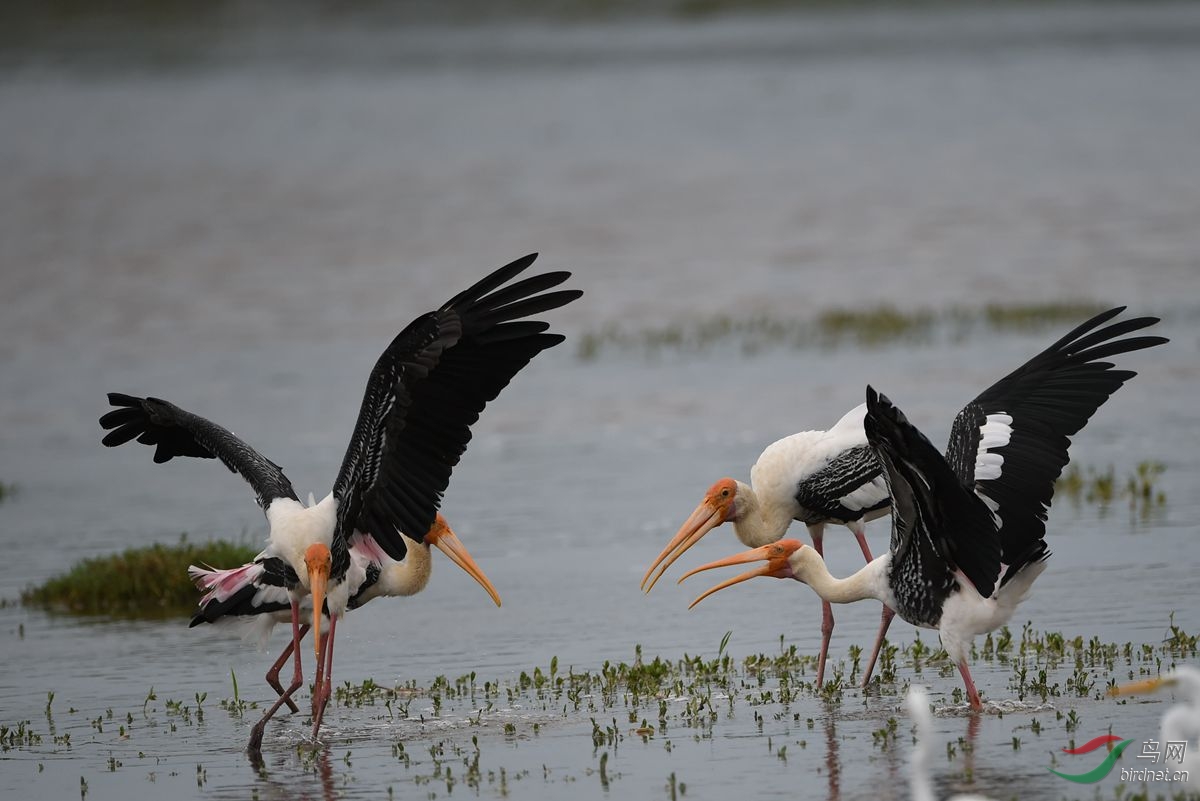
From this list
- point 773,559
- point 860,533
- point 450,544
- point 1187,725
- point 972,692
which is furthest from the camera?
point 860,533

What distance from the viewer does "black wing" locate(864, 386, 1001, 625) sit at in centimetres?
741

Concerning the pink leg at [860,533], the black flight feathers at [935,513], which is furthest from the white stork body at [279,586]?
the black flight feathers at [935,513]

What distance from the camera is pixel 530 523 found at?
42.8ft

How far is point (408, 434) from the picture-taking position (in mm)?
8406

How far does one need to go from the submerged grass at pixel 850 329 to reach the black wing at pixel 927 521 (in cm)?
1114

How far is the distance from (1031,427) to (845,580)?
112cm

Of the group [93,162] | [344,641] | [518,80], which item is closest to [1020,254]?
[344,641]

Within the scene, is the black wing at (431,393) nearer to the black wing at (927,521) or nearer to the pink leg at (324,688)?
the pink leg at (324,688)

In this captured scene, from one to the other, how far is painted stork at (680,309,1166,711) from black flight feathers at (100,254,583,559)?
148 centimetres

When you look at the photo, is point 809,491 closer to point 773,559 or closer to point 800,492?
point 800,492

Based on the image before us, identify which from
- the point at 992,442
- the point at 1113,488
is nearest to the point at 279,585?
the point at 992,442

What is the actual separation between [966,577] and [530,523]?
5.37 m

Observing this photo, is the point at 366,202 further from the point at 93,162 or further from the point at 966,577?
the point at 966,577

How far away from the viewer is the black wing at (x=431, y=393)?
26.8 feet
